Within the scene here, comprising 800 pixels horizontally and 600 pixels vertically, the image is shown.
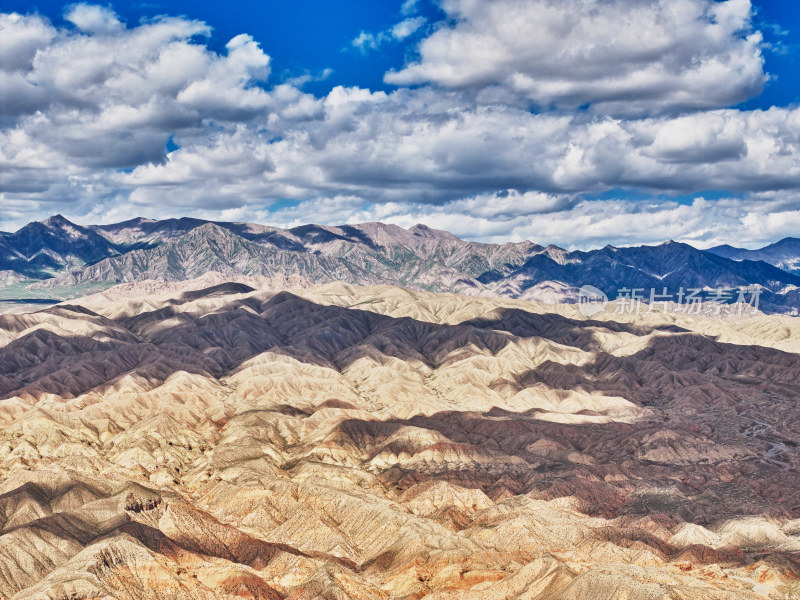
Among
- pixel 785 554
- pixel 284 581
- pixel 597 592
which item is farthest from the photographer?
pixel 785 554

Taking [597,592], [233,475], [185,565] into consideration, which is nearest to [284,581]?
[185,565]

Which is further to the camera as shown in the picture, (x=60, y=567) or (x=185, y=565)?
(x=185, y=565)

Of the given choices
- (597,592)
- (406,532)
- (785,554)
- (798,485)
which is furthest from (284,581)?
(798,485)

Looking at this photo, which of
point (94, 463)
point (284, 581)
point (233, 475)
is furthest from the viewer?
point (94, 463)

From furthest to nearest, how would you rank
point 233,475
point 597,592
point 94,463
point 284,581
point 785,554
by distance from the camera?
1. point 94,463
2. point 233,475
3. point 785,554
4. point 284,581
5. point 597,592

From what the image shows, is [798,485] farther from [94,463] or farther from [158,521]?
[94,463]

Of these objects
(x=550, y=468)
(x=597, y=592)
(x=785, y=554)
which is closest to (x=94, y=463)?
(x=550, y=468)

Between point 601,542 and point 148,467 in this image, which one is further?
point 148,467

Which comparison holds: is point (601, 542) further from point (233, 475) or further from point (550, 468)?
point (233, 475)

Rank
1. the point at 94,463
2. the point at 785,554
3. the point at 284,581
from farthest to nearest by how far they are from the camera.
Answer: the point at 94,463 → the point at 785,554 → the point at 284,581
